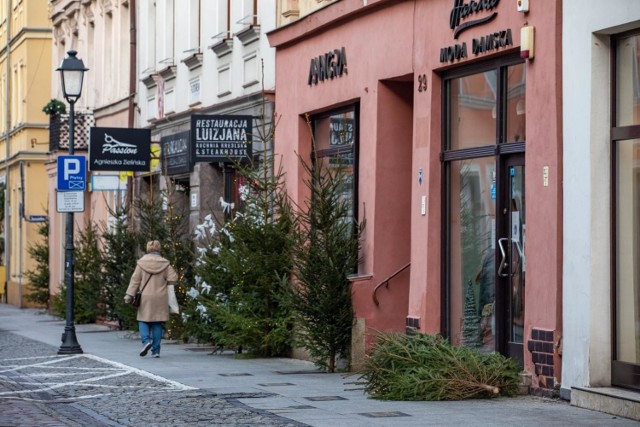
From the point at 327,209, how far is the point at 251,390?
3332 mm

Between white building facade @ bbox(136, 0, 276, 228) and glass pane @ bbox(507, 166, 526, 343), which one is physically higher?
white building facade @ bbox(136, 0, 276, 228)

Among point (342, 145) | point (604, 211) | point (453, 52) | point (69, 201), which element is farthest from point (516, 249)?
point (69, 201)

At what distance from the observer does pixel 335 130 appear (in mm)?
19750

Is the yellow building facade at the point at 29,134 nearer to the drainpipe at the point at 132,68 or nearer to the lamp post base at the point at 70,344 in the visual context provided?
A: the drainpipe at the point at 132,68

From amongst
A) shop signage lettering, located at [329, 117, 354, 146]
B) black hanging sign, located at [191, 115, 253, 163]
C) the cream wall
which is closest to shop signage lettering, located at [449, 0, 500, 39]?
shop signage lettering, located at [329, 117, 354, 146]

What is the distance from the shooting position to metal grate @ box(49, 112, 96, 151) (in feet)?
119

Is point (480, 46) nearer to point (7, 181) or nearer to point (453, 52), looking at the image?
point (453, 52)

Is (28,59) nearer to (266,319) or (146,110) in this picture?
(146,110)

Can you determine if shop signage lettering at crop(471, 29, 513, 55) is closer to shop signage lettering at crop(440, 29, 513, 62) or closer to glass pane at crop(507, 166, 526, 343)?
shop signage lettering at crop(440, 29, 513, 62)

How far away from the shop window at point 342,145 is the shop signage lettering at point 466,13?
3019mm

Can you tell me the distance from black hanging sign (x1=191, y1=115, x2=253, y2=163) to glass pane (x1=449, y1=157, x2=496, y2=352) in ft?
20.0

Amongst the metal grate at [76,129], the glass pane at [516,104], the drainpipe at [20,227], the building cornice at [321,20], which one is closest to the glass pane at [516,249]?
the glass pane at [516,104]

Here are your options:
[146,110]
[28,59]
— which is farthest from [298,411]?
[28,59]

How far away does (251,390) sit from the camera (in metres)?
14.9
